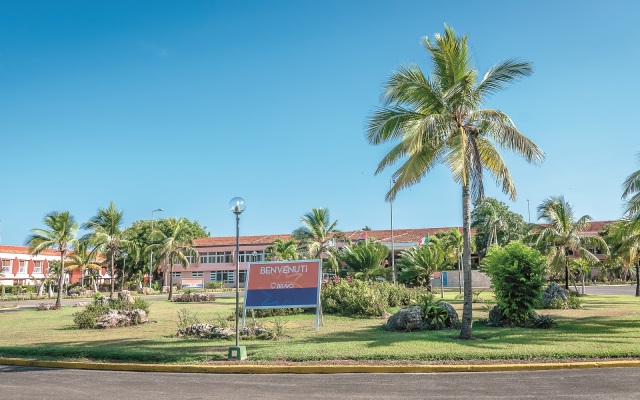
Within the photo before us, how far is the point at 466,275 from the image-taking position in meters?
14.5

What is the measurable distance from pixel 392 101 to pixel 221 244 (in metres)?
63.8

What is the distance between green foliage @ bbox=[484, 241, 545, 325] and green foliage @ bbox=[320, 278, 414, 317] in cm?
562

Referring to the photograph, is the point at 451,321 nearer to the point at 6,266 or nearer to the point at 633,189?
the point at 633,189

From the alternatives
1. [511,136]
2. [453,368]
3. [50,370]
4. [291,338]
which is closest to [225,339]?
[291,338]

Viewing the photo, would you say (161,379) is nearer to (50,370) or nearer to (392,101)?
(50,370)

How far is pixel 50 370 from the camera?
37.9 feet

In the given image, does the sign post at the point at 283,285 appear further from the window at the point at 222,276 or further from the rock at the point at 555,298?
the window at the point at 222,276

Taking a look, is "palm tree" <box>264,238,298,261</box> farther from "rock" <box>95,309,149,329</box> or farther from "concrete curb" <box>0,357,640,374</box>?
"concrete curb" <box>0,357,640,374</box>

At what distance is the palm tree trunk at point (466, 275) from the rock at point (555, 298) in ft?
38.5

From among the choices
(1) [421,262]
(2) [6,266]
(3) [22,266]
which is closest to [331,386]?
(1) [421,262]

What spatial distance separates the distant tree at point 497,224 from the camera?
232 feet

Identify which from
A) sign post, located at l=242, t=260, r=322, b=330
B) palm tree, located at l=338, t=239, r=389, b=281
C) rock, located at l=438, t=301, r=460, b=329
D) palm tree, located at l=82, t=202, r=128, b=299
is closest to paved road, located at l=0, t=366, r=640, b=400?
sign post, located at l=242, t=260, r=322, b=330

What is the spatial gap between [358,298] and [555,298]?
31.0 feet

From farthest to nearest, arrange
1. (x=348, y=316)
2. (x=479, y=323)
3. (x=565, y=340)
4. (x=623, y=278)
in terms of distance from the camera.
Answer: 1. (x=623, y=278)
2. (x=348, y=316)
3. (x=479, y=323)
4. (x=565, y=340)
